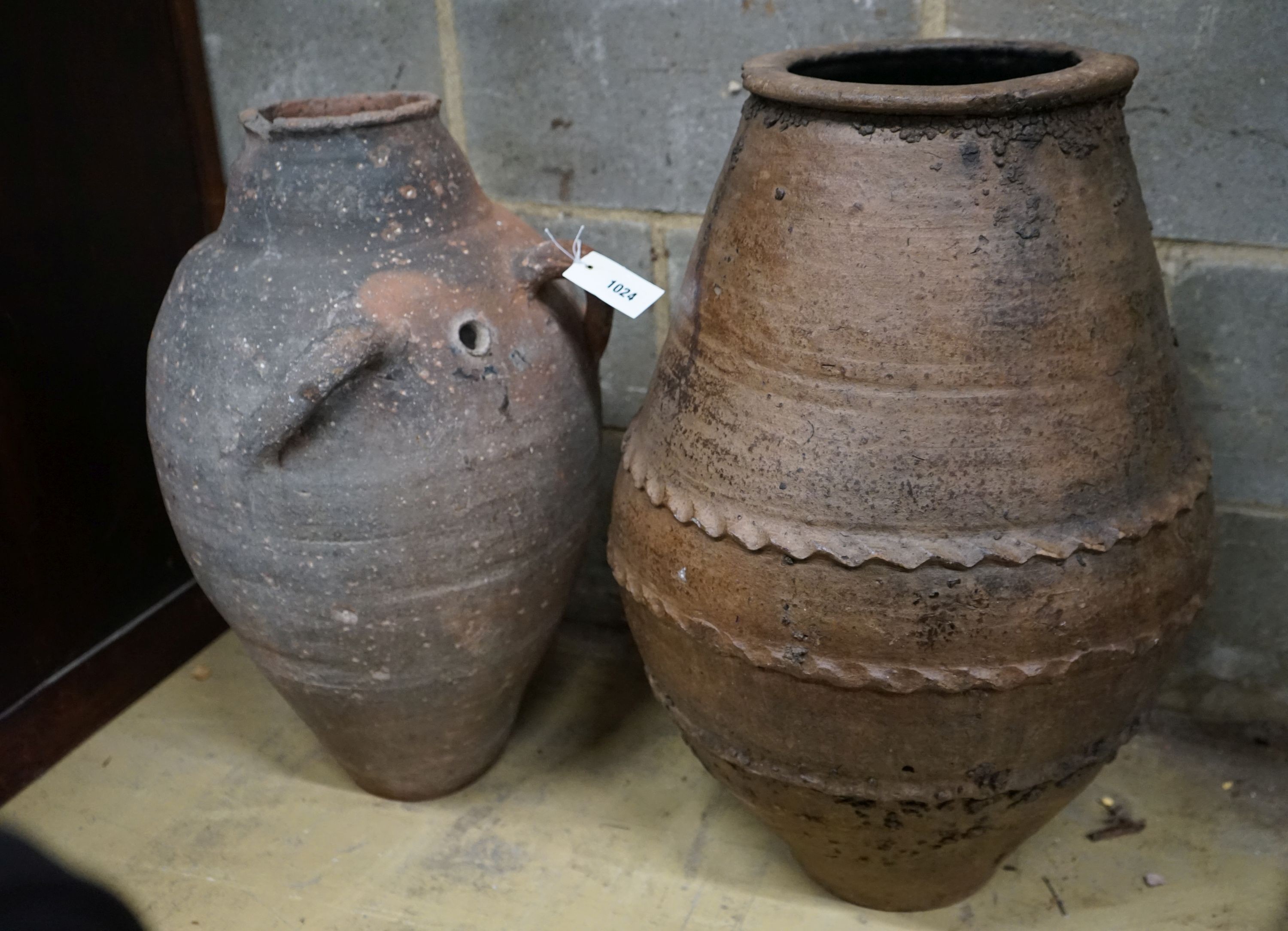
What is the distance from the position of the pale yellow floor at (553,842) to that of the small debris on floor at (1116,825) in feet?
0.04

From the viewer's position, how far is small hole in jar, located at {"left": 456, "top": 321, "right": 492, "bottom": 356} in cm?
135

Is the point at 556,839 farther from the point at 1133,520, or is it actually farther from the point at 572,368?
the point at 1133,520

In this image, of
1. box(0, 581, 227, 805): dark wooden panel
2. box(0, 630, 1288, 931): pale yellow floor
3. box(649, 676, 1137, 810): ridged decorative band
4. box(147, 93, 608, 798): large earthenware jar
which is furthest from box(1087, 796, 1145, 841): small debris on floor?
box(0, 581, 227, 805): dark wooden panel

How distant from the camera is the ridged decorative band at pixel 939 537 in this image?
102 centimetres

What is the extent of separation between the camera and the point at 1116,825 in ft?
5.03

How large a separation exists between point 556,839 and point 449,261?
777mm

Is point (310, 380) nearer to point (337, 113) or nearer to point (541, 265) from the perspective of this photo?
point (541, 265)

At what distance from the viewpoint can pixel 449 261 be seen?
4.48 ft

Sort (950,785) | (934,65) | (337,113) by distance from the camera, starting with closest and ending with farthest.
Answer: (950,785), (934,65), (337,113)

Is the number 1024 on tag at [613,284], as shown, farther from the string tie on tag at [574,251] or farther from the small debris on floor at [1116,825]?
the small debris on floor at [1116,825]

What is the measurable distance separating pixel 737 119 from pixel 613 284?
0.40 meters

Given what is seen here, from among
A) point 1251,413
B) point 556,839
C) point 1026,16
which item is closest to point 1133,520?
point 1251,413

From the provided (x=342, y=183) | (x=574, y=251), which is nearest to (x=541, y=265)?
(x=574, y=251)

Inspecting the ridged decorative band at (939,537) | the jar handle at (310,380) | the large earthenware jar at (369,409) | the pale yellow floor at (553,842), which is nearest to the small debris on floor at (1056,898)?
the pale yellow floor at (553,842)
